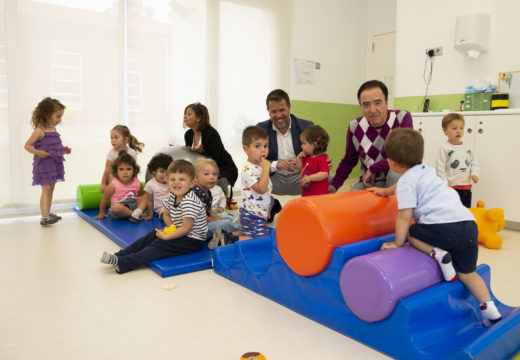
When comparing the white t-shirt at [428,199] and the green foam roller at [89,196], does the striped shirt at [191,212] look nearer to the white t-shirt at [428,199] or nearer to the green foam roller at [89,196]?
the white t-shirt at [428,199]

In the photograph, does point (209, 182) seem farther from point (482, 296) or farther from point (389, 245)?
point (482, 296)

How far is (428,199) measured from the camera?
1906mm

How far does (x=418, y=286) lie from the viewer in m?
1.75

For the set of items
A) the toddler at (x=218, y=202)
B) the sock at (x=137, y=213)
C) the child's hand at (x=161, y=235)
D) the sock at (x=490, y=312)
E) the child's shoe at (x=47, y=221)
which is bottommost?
the child's shoe at (x=47, y=221)

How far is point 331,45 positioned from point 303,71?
79cm

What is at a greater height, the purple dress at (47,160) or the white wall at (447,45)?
the white wall at (447,45)

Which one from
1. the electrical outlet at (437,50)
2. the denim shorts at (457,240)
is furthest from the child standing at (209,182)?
the electrical outlet at (437,50)

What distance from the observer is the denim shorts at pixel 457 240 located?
1853mm

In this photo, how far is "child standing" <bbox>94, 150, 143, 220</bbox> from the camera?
13.2 feet

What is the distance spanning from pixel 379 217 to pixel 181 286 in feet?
4.01

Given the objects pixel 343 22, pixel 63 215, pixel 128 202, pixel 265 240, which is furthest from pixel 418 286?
pixel 343 22

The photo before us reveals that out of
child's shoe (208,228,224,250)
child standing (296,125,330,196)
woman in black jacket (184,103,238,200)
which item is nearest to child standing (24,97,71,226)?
woman in black jacket (184,103,238,200)

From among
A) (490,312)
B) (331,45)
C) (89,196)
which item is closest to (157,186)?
(89,196)

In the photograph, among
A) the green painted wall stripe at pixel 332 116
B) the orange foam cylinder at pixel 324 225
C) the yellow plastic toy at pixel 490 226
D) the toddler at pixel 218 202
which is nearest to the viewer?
the orange foam cylinder at pixel 324 225
